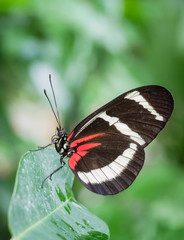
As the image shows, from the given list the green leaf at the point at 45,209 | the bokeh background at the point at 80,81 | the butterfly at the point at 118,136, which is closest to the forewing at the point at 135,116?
→ the butterfly at the point at 118,136

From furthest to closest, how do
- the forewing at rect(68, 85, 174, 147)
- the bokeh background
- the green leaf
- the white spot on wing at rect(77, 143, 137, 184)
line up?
the bokeh background → the white spot on wing at rect(77, 143, 137, 184) → the forewing at rect(68, 85, 174, 147) → the green leaf

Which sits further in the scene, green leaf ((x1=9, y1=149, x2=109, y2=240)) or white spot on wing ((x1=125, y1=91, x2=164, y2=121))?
white spot on wing ((x1=125, y1=91, x2=164, y2=121))

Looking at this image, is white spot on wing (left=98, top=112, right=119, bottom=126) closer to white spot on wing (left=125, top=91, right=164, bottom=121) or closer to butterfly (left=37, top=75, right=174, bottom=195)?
butterfly (left=37, top=75, right=174, bottom=195)

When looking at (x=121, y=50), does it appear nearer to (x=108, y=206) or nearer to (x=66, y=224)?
(x=108, y=206)

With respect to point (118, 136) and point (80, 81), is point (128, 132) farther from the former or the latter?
point (80, 81)

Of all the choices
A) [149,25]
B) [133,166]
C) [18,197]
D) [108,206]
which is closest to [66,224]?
[18,197]

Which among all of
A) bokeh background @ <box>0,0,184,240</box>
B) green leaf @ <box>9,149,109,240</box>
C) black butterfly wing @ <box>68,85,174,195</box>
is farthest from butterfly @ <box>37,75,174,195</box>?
bokeh background @ <box>0,0,184,240</box>

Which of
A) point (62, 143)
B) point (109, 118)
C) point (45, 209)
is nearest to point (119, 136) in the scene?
point (109, 118)
